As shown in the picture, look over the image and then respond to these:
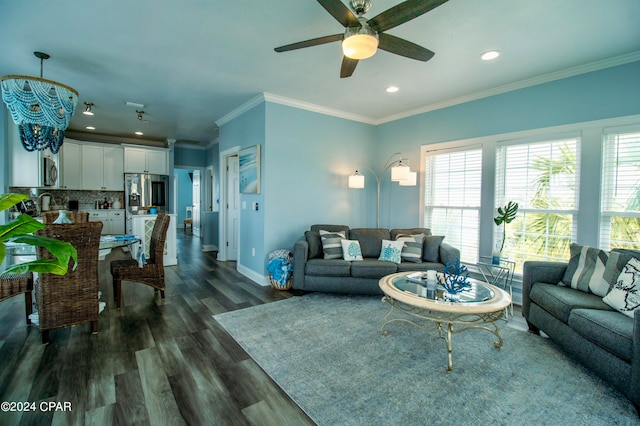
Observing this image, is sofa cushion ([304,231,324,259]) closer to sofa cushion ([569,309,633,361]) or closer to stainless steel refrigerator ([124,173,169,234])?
sofa cushion ([569,309,633,361])

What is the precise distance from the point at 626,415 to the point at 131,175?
333 inches

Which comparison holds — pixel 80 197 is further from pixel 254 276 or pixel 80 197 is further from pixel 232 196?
pixel 254 276

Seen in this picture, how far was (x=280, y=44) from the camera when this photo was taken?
9.26 ft

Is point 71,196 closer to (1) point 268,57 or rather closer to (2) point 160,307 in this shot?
Answer: (2) point 160,307

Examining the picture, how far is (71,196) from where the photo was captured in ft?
21.5

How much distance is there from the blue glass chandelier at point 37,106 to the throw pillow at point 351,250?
3.43 meters

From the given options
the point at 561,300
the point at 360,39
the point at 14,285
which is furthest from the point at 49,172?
the point at 561,300

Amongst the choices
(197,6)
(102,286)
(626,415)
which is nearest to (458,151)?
(626,415)

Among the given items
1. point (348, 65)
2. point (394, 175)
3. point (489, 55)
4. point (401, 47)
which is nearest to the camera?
point (401, 47)

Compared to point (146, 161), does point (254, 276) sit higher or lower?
lower

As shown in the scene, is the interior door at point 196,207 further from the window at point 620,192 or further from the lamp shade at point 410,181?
the window at point 620,192

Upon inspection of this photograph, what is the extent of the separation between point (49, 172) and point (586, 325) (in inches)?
312

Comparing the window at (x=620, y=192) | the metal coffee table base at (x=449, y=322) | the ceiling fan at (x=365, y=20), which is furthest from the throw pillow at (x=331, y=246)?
the window at (x=620, y=192)

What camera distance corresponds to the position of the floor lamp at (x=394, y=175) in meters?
4.30
